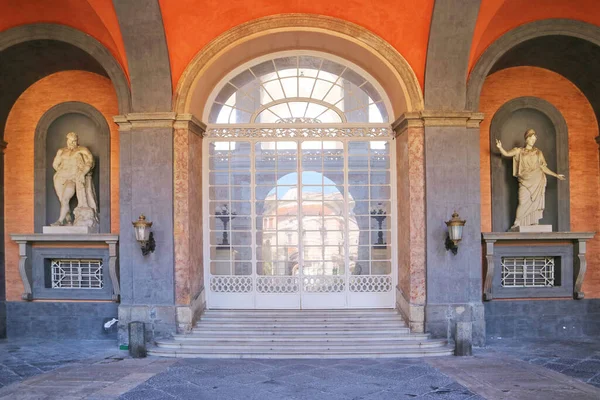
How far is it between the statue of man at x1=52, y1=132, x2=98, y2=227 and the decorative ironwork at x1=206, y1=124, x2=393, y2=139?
204 centimetres

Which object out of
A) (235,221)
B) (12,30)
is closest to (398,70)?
(235,221)

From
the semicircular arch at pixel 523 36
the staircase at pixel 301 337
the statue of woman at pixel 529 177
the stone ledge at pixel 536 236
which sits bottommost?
the staircase at pixel 301 337

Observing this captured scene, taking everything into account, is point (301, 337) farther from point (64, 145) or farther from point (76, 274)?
point (64, 145)

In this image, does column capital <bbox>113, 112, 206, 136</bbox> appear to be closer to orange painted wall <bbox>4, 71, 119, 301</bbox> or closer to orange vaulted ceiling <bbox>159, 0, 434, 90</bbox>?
orange vaulted ceiling <bbox>159, 0, 434, 90</bbox>

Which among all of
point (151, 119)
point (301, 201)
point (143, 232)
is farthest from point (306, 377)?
point (151, 119)

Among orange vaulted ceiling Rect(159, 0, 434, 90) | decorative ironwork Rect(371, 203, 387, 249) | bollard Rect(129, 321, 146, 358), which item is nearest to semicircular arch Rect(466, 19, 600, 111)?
orange vaulted ceiling Rect(159, 0, 434, 90)

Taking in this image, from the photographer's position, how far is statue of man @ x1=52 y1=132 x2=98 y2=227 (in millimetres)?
8727

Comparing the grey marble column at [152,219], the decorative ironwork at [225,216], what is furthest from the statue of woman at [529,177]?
the grey marble column at [152,219]

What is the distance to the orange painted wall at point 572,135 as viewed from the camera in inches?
354

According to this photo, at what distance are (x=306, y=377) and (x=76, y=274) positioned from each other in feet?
15.2

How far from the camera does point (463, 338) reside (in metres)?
7.25

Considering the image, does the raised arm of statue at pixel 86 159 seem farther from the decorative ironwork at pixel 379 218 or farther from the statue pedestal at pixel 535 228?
the statue pedestal at pixel 535 228

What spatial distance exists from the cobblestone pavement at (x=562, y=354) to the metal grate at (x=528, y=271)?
0.94m

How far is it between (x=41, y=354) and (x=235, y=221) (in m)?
3.34
